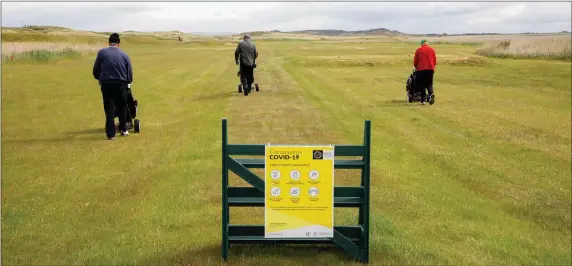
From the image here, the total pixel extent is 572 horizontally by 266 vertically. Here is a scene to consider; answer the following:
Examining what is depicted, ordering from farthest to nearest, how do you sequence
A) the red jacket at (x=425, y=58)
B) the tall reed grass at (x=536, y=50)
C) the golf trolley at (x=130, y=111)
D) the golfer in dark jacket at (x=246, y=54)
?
the tall reed grass at (x=536, y=50), the golfer in dark jacket at (x=246, y=54), the red jacket at (x=425, y=58), the golf trolley at (x=130, y=111)

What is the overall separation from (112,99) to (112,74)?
572mm

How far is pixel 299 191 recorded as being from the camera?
20.9 ft

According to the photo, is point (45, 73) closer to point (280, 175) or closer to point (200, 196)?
point (200, 196)

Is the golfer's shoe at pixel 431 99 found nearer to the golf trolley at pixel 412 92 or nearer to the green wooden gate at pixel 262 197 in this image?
the golf trolley at pixel 412 92

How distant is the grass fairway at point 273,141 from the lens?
745 cm

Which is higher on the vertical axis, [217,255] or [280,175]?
[280,175]

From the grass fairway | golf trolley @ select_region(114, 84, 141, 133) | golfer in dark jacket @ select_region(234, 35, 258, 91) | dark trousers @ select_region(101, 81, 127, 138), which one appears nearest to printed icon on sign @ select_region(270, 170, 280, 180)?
the grass fairway

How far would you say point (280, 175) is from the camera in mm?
6340

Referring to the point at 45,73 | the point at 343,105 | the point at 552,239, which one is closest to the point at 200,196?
the point at 552,239

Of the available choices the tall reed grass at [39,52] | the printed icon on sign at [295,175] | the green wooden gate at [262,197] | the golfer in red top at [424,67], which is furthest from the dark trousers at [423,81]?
the tall reed grass at [39,52]

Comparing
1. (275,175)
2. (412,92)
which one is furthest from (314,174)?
(412,92)

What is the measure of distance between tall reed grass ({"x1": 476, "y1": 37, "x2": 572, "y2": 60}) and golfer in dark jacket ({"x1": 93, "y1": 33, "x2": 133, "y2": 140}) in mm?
34927

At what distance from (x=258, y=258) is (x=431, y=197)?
4182 mm

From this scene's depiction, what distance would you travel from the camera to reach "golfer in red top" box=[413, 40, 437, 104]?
66.6 feet
